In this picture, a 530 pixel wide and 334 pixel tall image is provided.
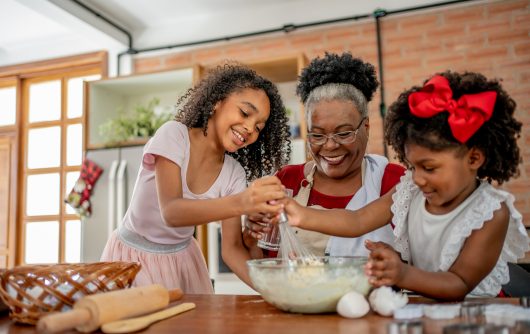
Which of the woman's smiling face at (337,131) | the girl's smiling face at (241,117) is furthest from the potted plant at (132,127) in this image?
the woman's smiling face at (337,131)

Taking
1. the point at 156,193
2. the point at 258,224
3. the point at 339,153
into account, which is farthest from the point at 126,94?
the point at 258,224

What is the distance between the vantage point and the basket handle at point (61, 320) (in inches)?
27.3

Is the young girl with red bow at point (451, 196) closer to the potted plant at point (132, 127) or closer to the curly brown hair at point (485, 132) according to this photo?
the curly brown hair at point (485, 132)

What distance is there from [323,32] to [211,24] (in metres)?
0.91

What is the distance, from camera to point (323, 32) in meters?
→ 3.72

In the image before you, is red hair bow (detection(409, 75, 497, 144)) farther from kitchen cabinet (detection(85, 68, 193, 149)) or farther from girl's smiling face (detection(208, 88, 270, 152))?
kitchen cabinet (detection(85, 68, 193, 149))

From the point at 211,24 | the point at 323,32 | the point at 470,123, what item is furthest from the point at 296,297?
the point at 211,24

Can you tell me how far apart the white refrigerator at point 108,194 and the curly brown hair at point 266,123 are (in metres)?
1.52

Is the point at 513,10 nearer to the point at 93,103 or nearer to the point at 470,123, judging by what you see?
the point at 470,123

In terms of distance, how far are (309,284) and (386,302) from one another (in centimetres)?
13

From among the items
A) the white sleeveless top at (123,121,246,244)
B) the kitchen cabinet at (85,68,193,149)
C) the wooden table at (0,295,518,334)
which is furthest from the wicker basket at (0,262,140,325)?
the kitchen cabinet at (85,68,193,149)

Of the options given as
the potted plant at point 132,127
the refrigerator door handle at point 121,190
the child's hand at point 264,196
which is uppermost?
the potted plant at point 132,127

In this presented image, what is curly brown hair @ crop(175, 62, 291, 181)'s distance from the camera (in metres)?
1.70

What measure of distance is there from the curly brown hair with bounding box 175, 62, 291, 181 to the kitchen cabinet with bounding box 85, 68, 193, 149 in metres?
1.77
